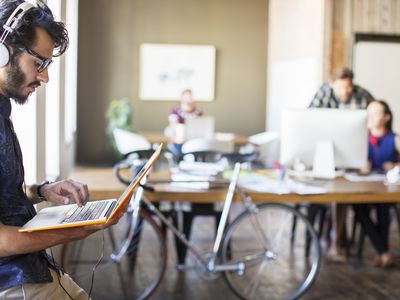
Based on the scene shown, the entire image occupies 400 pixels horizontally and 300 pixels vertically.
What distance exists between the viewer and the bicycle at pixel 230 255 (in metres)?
3.88

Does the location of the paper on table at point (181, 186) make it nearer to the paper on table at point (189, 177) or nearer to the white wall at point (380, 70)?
the paper on table at point (189, 177)

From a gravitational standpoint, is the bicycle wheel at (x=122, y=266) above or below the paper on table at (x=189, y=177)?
below

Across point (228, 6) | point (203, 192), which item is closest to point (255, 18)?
point (228, 6)

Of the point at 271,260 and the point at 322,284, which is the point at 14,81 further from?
the point at 322,284

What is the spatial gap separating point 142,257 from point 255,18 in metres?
7.41

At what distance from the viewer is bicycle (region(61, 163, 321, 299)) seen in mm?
3883

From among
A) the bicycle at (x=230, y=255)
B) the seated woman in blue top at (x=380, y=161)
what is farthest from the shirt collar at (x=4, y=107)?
the seated woman in blue top at (x=380, y=161)

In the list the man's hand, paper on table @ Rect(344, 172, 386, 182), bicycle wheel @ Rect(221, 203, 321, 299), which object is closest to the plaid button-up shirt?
paper on table @ Rect(344, 172, 386, 182)

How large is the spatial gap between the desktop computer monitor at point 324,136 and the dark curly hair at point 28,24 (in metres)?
2.73

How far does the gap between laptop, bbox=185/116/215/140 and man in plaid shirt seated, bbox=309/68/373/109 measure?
212 cm

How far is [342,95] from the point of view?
18.3ft

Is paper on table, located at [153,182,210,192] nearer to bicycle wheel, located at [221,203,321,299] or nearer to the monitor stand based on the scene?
bicycle wheel, located at [221,203,321,299]

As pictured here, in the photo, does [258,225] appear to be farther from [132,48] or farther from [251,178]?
[132,48]

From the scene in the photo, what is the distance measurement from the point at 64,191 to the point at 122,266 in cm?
282
